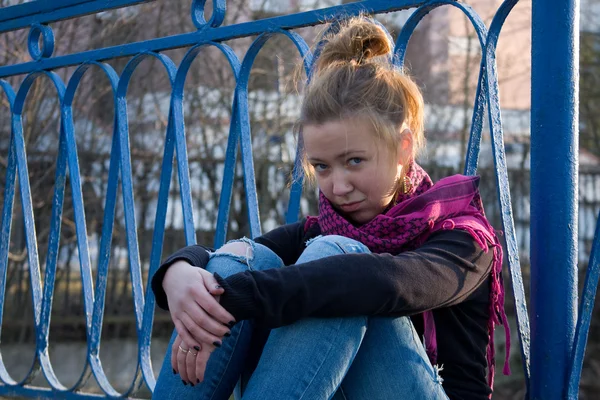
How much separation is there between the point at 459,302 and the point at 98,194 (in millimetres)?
4544

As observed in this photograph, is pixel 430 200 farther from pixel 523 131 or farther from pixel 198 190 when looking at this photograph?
pixel 523 131

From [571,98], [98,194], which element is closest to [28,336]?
[98,194]

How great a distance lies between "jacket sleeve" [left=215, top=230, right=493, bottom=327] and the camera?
151cm

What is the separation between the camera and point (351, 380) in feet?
5.32

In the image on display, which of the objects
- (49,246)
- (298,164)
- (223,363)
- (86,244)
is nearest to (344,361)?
(223,363)

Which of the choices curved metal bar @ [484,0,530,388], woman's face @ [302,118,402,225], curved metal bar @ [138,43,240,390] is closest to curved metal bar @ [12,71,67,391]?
curved metal bar @ [138,43,240,390]

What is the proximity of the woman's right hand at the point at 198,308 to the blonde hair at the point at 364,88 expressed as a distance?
0.43m

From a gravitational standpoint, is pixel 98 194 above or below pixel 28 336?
above

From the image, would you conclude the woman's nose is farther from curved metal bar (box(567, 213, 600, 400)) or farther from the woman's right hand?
curved metal bar (box(567, 213, 600, 400))

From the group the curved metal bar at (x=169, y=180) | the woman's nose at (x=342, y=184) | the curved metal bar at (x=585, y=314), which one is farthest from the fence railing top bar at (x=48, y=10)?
the curved metal bar at (x=585, y=314)

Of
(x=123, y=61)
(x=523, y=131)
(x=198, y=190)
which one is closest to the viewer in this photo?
(x=123, y=61)

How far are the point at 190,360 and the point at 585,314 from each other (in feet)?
2.51

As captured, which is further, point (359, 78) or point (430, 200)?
point (359, 78)

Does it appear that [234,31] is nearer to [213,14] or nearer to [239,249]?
[213,14]
